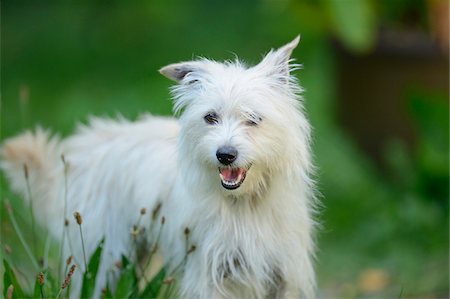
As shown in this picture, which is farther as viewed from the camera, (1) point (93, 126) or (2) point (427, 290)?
(2) point (427, 290)

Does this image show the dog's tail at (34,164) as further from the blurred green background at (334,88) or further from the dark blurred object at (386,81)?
the dark blurred object at (386,81)

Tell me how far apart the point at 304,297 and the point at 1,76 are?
7.13 meters

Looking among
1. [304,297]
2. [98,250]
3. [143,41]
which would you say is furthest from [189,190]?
[143,41]

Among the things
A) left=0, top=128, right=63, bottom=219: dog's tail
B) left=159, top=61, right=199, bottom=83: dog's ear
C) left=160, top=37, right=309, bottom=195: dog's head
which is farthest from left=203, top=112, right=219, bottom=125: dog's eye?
left=0, top=128, right=63, bottom=219: dog's tail

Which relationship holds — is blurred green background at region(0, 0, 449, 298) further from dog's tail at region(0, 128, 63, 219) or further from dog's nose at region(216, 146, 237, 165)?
dog's nose at region(216, 146, 237, 165)

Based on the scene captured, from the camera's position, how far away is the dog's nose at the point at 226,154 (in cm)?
464

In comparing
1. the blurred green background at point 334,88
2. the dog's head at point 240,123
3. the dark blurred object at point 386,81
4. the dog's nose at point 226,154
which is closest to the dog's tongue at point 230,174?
the dog's head at point 240,123

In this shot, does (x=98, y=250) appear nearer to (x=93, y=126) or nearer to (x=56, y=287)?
(x=56, y=287)

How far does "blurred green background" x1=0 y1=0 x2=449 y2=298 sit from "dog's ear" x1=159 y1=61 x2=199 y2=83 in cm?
99

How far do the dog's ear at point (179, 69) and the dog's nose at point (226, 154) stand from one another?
1.87ft

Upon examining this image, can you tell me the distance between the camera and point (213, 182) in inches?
198

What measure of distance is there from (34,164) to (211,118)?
1758mm

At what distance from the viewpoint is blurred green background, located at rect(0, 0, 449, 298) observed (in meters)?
7.92

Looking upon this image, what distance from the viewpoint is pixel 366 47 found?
8.91 metres
